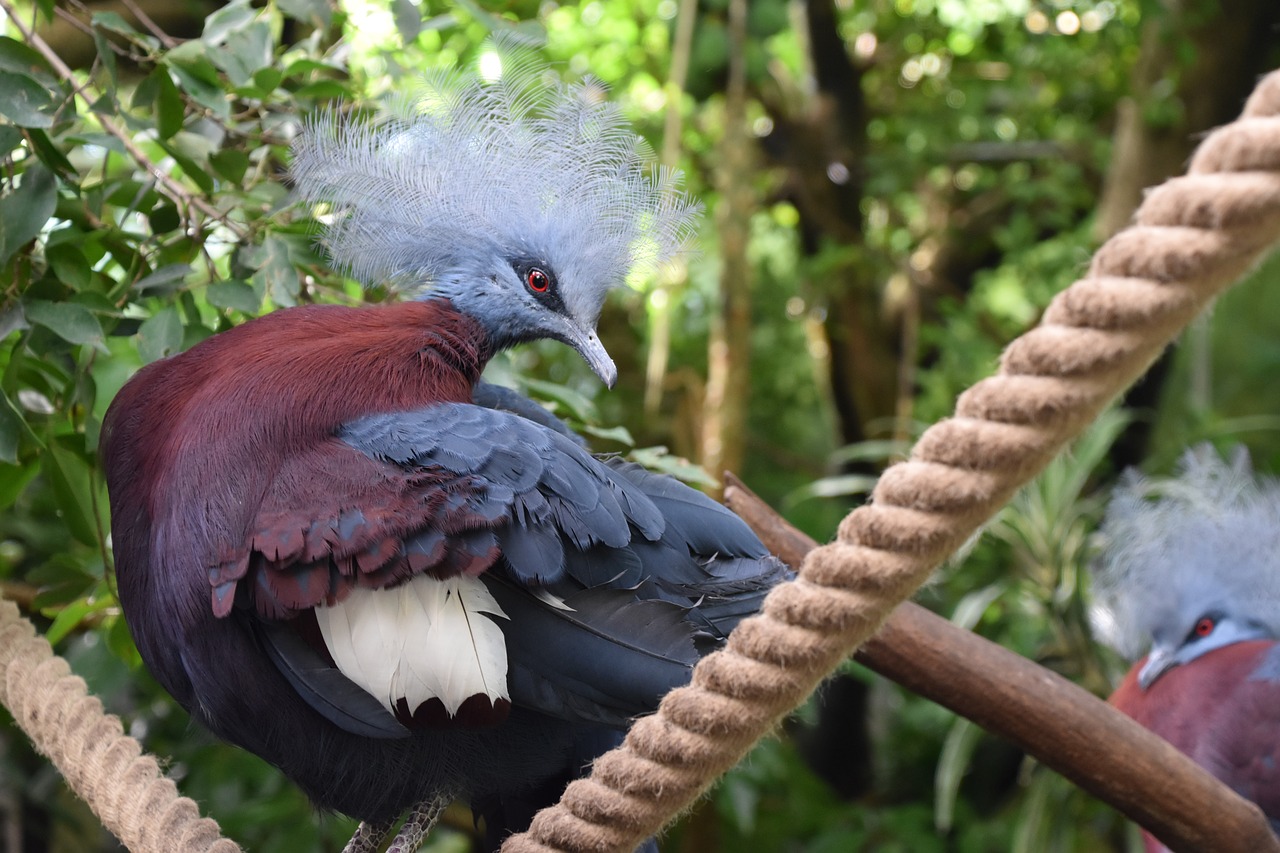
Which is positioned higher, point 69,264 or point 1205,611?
point 69,264

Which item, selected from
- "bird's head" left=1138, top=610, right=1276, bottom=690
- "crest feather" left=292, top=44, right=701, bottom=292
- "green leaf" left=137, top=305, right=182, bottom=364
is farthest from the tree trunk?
"green leaf" left=137, top=305, right=182, bottom=364

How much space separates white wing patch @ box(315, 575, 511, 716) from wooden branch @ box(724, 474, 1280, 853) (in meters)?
0.53

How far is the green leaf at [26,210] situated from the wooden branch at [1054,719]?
78 centimetres

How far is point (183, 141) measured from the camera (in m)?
1.25

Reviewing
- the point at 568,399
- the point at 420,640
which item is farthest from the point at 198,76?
the point at 420,640

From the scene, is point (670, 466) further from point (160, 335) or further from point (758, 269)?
point (758, 269)

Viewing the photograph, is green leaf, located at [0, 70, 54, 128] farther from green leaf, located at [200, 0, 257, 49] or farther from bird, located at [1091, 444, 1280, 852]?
bird, located at [1091, 444, 1280, 852]

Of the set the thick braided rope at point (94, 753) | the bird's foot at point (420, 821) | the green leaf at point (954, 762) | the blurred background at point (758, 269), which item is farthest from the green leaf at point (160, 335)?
the green leaf at point (954, 762)

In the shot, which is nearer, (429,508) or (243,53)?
(429,508)

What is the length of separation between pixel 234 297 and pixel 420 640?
1.47ft

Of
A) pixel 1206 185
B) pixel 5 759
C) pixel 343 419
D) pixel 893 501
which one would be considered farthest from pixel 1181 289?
pixel 5 759

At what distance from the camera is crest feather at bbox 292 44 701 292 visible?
1142mm

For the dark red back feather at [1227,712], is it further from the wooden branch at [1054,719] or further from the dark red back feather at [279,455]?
the dark red back feather at [279,455]

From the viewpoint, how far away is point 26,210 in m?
1.06
